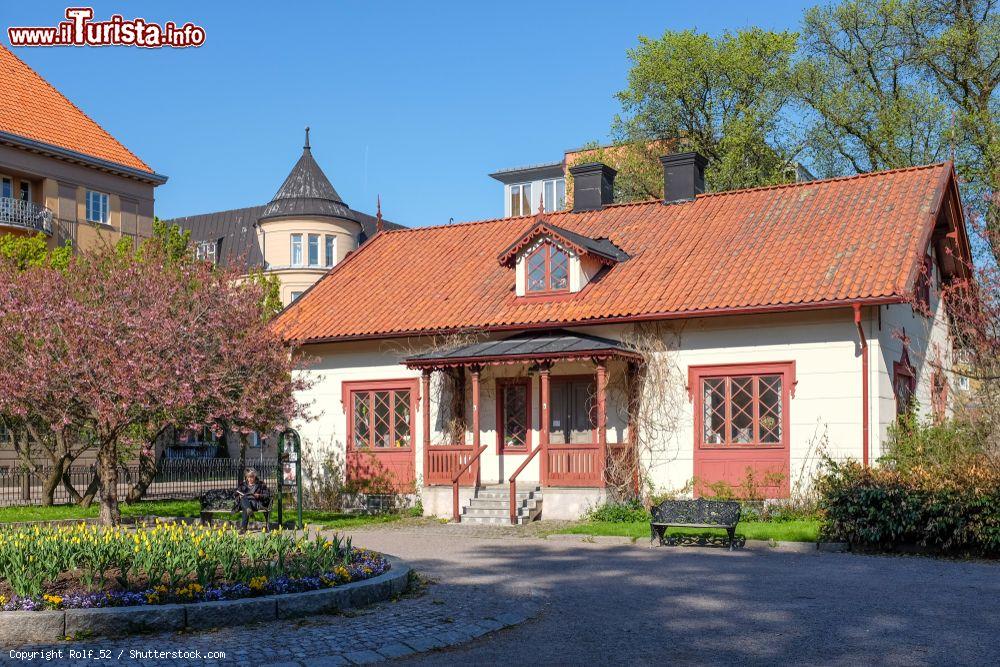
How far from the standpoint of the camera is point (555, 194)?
175ft

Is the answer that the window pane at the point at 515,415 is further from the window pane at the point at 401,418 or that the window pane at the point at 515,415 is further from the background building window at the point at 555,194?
the background building window at the point at 555,194

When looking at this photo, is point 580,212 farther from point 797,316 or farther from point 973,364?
point 973,364

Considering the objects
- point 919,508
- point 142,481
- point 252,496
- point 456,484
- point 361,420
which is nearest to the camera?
point 919,508

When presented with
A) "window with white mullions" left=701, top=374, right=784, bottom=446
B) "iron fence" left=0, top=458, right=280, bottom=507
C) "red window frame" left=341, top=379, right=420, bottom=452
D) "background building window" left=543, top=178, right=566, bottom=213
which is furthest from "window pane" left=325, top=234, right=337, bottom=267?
"window with white mullions" left=701, top=374, right=784, bottom=446

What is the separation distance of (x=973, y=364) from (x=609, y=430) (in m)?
6.65

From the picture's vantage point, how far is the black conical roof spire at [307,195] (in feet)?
175

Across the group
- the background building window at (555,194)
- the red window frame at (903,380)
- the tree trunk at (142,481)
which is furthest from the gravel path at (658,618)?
the background building window at (555,194)

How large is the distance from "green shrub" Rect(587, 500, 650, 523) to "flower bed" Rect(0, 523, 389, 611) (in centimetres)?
813

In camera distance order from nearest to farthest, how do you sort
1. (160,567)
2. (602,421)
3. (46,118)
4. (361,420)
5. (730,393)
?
(160,567), (602,421), (730,393), (361,420), (46,118)

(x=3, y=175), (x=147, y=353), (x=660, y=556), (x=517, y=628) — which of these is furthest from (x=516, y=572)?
(x=3, y=175)

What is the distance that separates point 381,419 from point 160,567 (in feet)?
45.0

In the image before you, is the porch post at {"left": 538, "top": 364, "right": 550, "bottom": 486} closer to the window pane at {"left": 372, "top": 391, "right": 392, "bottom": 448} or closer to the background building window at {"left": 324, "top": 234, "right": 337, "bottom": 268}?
the window pane at {"left": 372, "top": 391, "right": 392, "bottom": 448}

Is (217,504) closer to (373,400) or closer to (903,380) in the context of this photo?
(373,400)

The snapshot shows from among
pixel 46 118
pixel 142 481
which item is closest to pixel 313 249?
pixel 46 118
